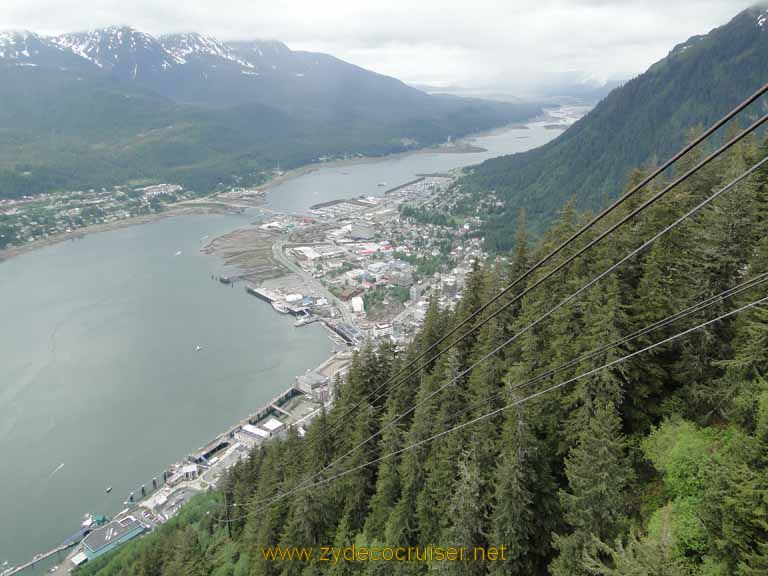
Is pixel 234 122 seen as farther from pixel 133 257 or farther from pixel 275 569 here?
pixel 275 569

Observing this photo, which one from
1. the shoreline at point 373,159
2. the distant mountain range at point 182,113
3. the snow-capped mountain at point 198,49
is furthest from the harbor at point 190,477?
the snow-capped mountain at point 198,49

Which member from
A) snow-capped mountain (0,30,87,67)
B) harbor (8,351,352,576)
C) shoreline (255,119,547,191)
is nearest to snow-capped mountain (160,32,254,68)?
snow-capped mountain (0,30,87,67)

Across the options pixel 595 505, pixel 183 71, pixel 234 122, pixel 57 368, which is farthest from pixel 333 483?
pixel 183 71

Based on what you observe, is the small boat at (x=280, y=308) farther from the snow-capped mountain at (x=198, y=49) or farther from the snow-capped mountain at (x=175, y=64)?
the snow-capped mountain at (x=198, y=49)

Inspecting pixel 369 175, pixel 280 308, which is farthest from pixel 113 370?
pixel 369 175

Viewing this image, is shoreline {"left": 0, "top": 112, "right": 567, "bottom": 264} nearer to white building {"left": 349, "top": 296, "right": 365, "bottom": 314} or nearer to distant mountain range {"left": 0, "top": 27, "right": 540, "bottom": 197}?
distant mountain range {"left": 0, "top": 27, "right": 540, "bottom": 197}

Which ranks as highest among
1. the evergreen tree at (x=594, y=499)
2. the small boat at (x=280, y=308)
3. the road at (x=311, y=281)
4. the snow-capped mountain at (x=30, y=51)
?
the snow-capped mountain at (x=30, y=51)
